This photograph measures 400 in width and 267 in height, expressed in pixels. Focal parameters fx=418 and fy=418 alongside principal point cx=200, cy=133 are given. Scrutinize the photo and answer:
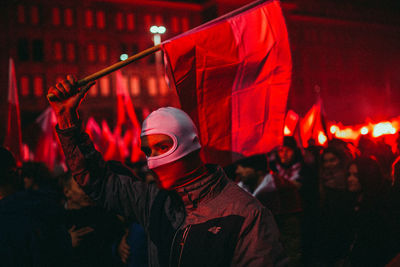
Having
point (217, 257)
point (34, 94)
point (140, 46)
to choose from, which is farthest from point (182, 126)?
point (140, 46)

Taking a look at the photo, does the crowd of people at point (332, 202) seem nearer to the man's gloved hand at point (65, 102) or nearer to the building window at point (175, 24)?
the man's gloved hand at point (65, 102)

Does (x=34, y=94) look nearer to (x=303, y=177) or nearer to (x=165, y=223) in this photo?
(x=303, y=177)

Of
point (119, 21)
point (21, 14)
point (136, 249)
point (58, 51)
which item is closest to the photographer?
point (136, 249)

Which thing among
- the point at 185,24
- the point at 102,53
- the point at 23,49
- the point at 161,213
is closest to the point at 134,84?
the point at 102,53

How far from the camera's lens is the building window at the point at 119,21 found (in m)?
49.3

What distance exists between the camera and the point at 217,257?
209 centimetres

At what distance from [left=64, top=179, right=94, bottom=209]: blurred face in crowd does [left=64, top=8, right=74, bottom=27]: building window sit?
4606cm

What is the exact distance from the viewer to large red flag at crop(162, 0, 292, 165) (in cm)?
346

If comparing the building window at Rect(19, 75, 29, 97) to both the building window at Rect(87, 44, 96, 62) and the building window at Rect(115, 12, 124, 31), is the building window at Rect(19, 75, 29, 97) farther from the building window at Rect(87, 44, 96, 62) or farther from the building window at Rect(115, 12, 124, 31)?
the building window at Rect(115, 12, 124, 31)

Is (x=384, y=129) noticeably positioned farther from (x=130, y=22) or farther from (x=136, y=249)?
(x=130, y=22)

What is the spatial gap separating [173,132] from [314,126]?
956 centimetres

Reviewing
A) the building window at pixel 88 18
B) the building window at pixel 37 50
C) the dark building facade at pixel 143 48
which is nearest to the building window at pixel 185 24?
the dark building facade at pixel 143 48

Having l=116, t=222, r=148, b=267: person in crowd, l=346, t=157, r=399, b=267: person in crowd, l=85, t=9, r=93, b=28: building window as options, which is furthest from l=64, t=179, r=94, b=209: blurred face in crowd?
l=85, t=9, r=93, b=28: building window

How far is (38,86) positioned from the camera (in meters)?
43.9
